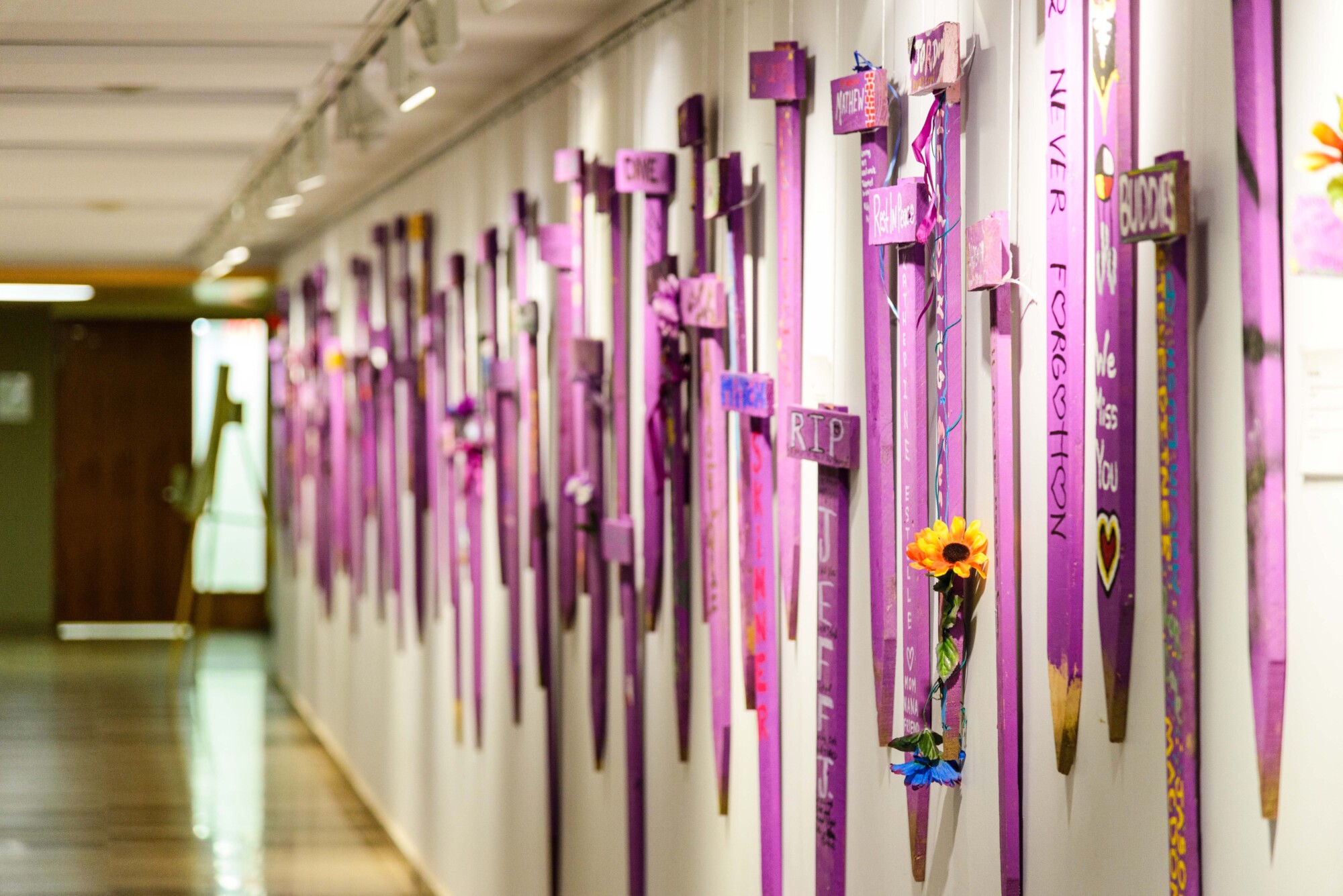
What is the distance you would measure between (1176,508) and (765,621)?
4.36ft

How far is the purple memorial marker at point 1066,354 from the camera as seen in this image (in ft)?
6.63

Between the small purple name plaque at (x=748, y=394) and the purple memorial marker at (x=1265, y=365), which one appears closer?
the purple memorial marker at (x=1265, y=365)

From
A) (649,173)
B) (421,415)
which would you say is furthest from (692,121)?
(421,415)

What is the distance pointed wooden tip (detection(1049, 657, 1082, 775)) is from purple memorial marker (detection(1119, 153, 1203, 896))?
0.20m

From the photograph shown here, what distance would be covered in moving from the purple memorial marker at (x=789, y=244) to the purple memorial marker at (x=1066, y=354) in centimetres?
88

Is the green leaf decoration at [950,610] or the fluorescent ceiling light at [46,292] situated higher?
the fluorescent ceiling light at [46,292]

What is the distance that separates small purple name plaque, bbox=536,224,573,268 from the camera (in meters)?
4.33

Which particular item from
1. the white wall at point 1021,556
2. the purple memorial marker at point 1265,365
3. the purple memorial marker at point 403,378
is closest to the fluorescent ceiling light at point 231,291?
the purple memorial marker at point 403,378

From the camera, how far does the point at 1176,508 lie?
1.83 m

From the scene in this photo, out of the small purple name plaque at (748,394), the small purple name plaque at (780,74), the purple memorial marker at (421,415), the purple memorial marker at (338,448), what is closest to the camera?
the small purple name plaque at (780,74)

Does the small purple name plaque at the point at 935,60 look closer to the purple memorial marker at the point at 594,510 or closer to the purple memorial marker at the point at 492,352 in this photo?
the purple memorial marker at the point at 594,510

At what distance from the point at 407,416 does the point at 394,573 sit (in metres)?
0.70

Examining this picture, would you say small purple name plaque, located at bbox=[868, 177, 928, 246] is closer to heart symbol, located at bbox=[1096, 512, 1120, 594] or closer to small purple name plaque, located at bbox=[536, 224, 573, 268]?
heart symbol, located at bbox=[1096, 512, 1120, 594]

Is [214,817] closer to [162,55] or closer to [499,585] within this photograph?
[499,585]
